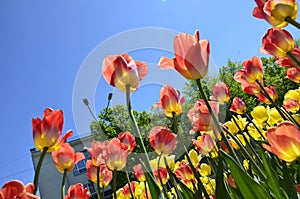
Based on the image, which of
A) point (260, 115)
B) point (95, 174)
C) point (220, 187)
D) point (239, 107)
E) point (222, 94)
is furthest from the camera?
point (260, 115)

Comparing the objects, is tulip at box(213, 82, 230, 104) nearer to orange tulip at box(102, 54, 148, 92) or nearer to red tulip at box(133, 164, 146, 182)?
red tulip at box(133, 164, 146, 182)

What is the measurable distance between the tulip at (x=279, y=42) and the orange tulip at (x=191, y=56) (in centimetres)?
33

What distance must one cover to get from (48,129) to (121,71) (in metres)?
0.22

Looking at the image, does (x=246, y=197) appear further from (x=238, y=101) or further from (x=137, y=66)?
(x=238, y=101)

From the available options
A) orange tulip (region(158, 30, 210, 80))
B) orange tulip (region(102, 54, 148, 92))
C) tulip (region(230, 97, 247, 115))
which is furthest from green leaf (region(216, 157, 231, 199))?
tulip (region(230, 97, 247, 115))

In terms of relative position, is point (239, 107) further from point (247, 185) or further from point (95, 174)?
point (247, 185)

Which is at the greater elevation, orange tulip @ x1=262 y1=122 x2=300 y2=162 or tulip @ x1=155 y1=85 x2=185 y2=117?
tulip @ x1=155 y1=85 x2=185 y2=117

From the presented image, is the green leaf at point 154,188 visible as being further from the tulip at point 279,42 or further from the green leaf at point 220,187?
the tulip at point 279,42

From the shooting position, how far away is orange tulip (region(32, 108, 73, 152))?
657 millimetres

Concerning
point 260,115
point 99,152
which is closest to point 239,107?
point 260,115

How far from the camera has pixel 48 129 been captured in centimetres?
66

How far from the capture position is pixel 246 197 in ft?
1.99

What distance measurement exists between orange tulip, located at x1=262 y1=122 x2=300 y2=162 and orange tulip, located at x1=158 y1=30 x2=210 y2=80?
0.18 meters

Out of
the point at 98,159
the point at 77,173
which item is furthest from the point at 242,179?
the point at 77,173
